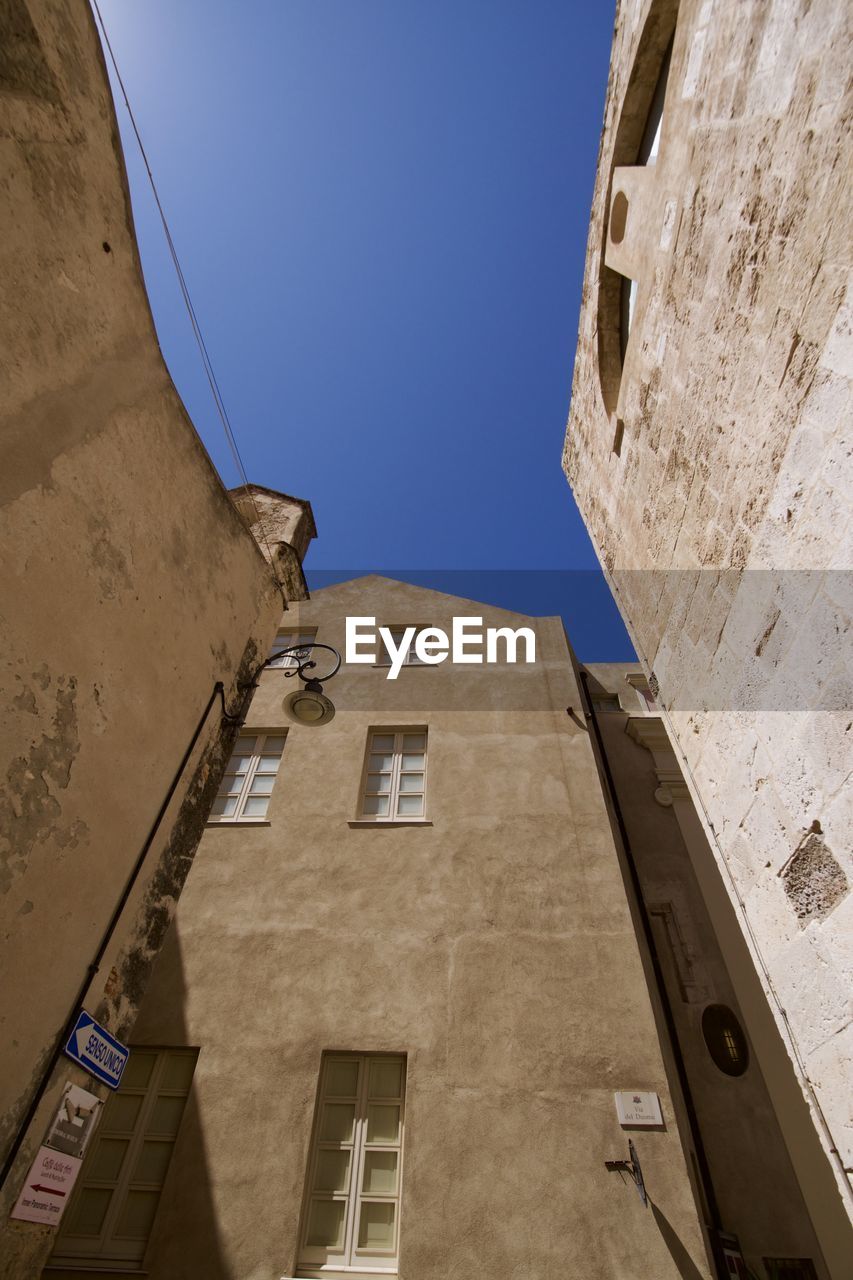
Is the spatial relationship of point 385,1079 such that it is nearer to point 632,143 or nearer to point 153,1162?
point 153,1162

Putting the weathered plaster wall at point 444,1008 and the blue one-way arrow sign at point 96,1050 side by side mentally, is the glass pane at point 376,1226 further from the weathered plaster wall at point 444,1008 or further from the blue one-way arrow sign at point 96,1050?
the blue one-way arrow sign at point 96,1050

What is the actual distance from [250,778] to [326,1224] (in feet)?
15.2

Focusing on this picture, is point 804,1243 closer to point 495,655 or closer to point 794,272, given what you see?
point 495,655

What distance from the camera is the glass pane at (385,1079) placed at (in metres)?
5.44

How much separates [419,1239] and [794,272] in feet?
21.7

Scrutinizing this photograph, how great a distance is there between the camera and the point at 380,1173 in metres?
5.07

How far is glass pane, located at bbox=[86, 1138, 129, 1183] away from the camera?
5.14 meters

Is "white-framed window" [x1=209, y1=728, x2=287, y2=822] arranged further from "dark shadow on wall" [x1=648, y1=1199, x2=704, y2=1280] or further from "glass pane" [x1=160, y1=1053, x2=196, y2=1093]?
"dark shadow on wall" [x1=648, y1=1199, x2=704, y2=1280]

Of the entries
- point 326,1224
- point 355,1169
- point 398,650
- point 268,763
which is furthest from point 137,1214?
point 398,650

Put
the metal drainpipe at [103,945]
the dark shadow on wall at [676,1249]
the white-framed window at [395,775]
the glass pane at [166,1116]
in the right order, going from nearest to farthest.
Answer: the metal drainpipe at [103,945] < the dark shadow on wall at [676,1249] < the glass pane at [166,1116] < the white-framed window at [395,775]

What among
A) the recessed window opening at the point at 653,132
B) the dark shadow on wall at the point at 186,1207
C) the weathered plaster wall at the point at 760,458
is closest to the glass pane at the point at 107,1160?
the dark shadow on wall at the point at 186,1207

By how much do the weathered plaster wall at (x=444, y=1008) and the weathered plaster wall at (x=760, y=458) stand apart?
3.44 m

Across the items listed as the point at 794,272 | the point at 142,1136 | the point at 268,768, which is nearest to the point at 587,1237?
the point at 142,1136

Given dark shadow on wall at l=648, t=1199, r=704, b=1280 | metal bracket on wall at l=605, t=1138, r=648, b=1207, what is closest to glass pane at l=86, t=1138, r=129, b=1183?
metal bracket on wall at l=605, t=1138, r=648, b=1207
